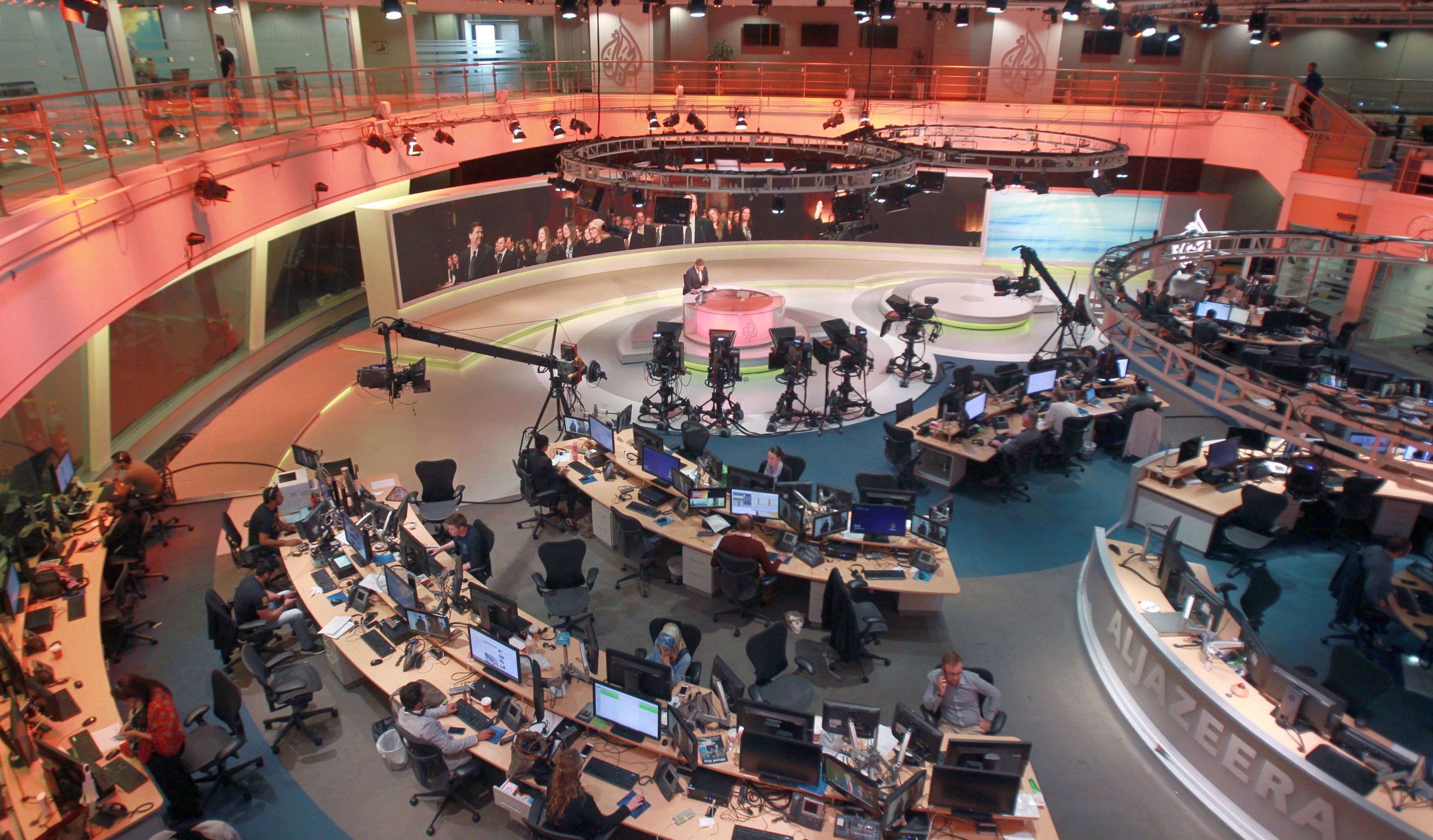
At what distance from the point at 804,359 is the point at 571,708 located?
7429mm

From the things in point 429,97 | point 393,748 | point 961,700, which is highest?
point 429,97

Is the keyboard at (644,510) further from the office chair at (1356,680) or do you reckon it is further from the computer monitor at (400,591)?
the office chair at (1356,680)

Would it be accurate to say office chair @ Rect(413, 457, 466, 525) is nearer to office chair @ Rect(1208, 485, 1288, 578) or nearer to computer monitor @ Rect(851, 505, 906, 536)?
computer monitor @ Rect(851, 505, 906, 536)

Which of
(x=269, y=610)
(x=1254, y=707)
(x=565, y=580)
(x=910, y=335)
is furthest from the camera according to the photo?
(x=910, y=335)

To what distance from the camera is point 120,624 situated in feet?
25.8

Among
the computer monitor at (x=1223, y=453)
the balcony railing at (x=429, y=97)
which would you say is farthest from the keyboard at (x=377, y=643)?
the computer monitor at (x=1223, y=453)

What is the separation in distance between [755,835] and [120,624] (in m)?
6.39

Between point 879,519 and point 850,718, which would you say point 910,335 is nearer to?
point 879,519

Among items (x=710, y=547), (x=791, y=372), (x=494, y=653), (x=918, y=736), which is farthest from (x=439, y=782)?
(x=791, y=372)

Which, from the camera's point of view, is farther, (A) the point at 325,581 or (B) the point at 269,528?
(B) the point at 269,528

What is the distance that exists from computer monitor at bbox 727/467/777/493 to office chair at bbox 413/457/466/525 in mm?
3132

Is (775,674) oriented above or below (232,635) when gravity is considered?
below

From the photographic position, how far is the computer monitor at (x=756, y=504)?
8617 millimetres

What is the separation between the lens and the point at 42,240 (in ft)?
20.7
